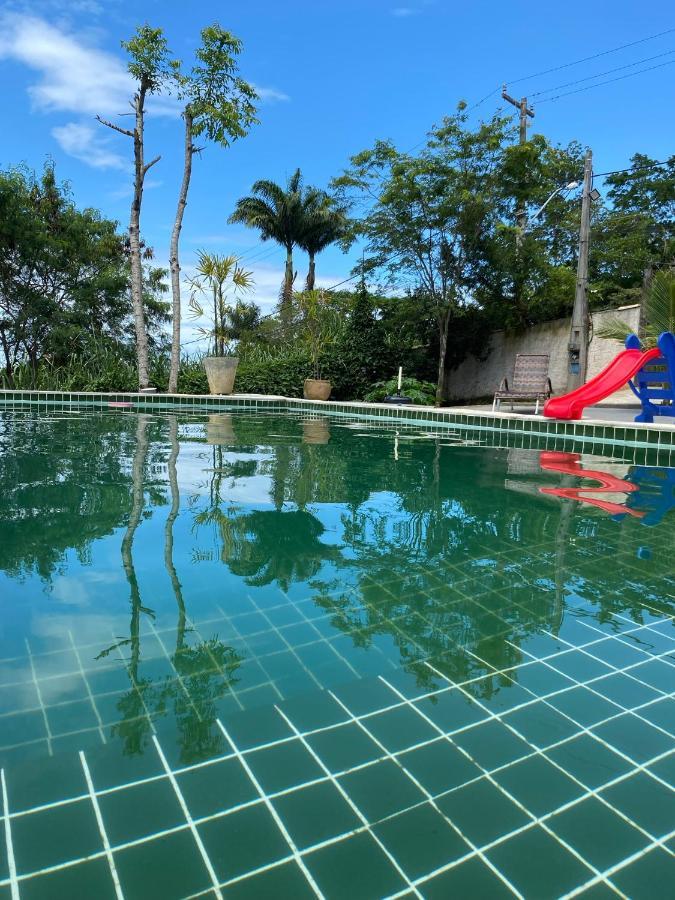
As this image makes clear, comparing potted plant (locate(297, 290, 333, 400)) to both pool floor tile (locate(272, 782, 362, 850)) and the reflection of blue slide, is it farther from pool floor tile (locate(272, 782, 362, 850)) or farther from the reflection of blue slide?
pool floor tile (locate(272, 782, 362, 850))

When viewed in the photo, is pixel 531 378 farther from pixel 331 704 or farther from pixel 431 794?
pixel 431 794

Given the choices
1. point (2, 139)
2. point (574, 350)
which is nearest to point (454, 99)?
point (574, 350)

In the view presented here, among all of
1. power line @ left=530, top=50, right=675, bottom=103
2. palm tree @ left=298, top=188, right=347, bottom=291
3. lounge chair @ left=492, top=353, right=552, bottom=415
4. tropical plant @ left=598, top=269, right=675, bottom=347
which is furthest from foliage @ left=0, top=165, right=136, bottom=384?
power line @ left=530, top=50, right=675, bottom=103

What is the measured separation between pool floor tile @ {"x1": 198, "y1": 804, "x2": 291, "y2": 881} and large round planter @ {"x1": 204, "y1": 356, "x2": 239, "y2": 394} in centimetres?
1184

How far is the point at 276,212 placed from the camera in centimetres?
2548

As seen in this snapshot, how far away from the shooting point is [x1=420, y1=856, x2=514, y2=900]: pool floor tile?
112 cm

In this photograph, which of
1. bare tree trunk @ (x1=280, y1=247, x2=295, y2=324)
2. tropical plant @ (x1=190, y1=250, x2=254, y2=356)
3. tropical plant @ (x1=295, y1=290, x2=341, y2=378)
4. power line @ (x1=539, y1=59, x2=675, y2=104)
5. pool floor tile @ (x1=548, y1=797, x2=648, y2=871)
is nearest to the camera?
pool floor tile @ (x1=548, y1=797, x2=648, y2=871)

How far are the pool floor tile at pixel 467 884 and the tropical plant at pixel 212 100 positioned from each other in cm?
1241

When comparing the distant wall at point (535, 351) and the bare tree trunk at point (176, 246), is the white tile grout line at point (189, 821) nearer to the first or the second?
the bare tree trunk at point (176, 246)

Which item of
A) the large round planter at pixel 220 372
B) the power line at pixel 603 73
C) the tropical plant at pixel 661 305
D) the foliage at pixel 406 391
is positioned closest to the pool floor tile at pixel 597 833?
the tropical plant at pixel 661 305

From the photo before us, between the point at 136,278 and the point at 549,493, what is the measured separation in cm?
1015

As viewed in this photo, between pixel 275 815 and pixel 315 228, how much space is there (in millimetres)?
25882

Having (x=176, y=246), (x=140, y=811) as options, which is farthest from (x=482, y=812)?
(x=176, y=246)

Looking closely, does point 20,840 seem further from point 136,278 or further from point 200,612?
point 136,278
